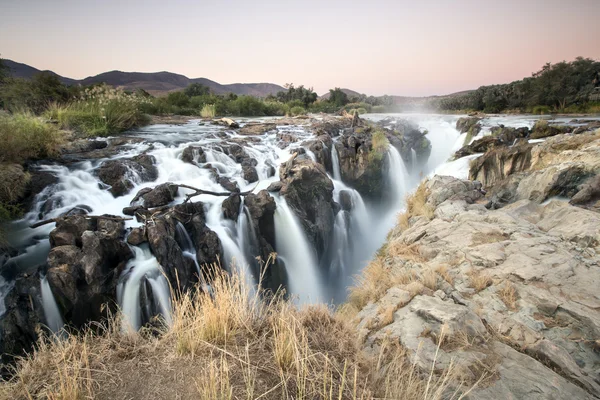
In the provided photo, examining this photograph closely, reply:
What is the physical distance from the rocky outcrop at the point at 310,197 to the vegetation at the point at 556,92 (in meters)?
28.3

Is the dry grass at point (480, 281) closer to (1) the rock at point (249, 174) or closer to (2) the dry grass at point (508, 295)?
(2) the dry grass at point (508, 295)

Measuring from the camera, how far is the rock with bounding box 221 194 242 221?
25.0 feet

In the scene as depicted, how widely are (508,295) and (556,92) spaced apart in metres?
36.5

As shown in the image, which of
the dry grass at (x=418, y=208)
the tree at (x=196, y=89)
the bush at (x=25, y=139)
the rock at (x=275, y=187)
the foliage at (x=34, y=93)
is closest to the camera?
the bush at (x=25, y=139)

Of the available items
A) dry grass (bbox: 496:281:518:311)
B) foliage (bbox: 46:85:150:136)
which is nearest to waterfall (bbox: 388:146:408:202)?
dry grass (bbox: 496:281:518:311)

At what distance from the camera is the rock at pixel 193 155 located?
9.59 metres

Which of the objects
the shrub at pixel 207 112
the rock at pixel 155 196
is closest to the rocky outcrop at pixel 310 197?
the rock at pixel 155 196

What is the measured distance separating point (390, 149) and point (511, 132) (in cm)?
584

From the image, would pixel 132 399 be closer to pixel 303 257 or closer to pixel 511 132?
pixel 303 257

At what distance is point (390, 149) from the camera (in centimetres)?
1527

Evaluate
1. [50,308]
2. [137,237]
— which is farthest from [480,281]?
[50,308]

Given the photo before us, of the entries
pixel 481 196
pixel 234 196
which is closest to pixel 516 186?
pixel 481 196

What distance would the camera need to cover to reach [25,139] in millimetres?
7691

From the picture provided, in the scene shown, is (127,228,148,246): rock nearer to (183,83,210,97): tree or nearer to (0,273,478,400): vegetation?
(0,273,478,400): vegetation
